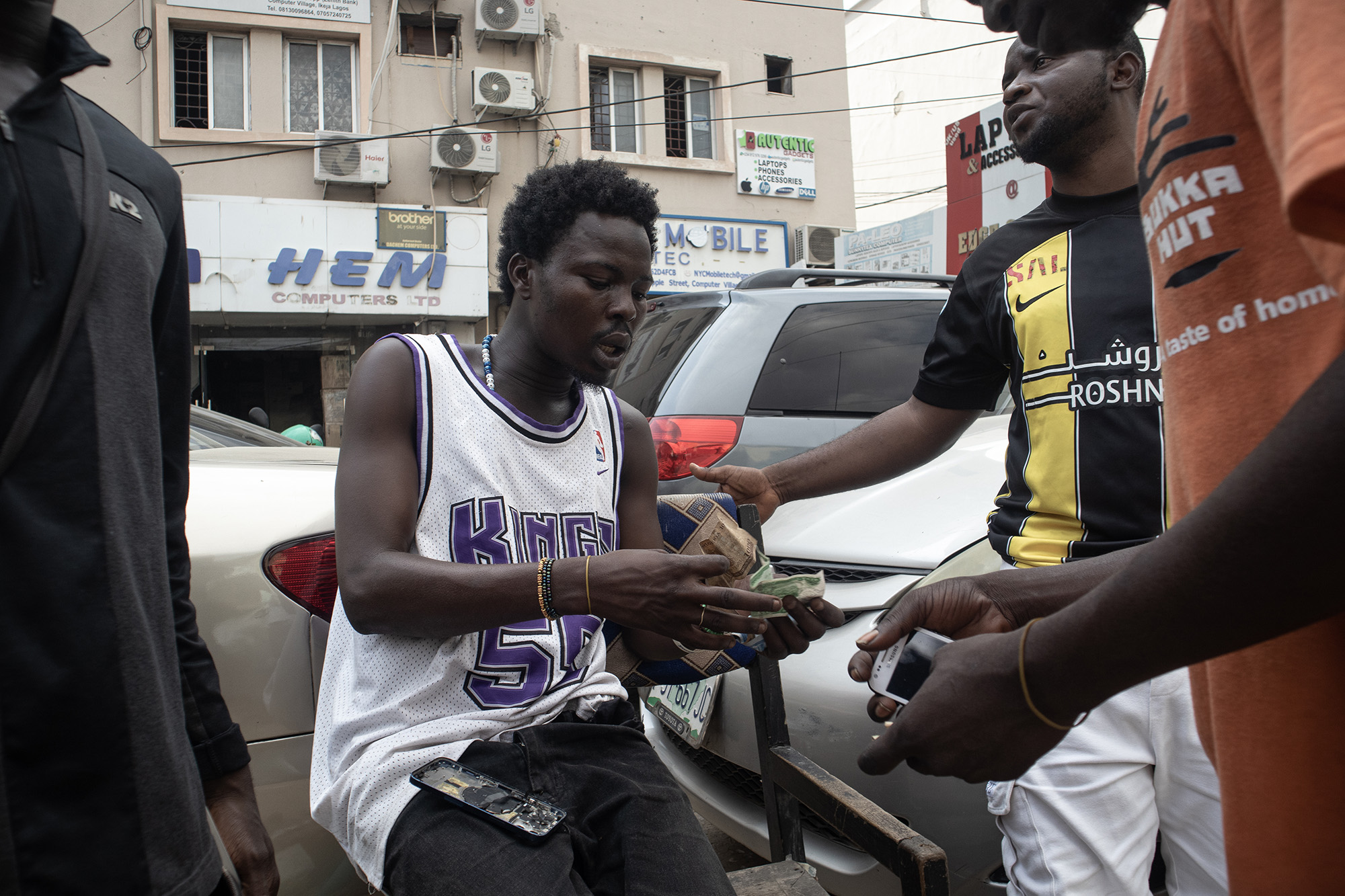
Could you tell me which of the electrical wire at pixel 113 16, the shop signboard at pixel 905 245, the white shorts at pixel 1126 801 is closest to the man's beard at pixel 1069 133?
the white shorts at pixel 1126 801

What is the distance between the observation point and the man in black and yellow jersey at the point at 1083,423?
5.36 feet

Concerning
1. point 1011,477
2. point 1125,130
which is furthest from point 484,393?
point 1125,130

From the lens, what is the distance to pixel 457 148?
13.7 meters

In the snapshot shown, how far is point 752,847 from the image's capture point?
2449 mm

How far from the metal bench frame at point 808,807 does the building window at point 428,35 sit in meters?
14.4

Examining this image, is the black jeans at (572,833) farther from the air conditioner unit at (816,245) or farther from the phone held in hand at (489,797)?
the air conditioner unit at (816,245)

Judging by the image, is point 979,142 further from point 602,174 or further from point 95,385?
point 95,385

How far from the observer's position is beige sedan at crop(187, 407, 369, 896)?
181 cm

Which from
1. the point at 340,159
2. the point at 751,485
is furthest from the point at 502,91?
the point at 751,485

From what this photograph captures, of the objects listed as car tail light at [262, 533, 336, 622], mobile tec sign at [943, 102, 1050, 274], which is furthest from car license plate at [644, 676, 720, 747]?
mobile tec sign at [943, 102, 1050, 274]

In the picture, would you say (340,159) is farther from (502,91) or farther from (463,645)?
(463,645)

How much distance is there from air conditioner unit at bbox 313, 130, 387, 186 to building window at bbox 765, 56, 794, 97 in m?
7.31

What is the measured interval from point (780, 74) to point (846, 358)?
47.5 ft

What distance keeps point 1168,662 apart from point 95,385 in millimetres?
1209
